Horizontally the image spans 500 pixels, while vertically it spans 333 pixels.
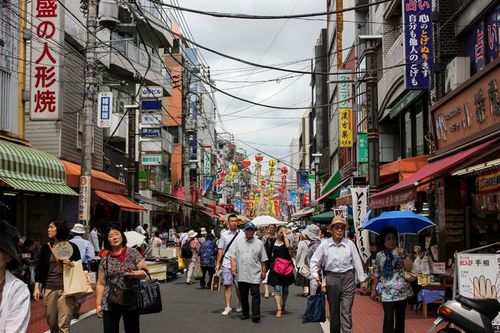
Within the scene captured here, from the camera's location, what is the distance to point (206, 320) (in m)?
11.4

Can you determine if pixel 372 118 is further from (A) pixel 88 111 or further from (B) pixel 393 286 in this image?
(B) pixel 393 286

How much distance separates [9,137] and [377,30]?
1466cm

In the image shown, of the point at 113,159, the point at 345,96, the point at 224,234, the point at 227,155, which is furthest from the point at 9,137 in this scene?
the point at 227,155

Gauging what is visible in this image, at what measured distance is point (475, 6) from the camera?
13.8 m

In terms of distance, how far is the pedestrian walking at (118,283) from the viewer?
22.2 feet

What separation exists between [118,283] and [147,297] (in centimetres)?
40

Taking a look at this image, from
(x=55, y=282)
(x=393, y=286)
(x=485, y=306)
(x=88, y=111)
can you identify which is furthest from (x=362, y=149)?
(x=485, y=306)

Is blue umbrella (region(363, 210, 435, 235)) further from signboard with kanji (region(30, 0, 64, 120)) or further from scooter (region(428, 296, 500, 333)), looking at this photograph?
signboard with kanji (region(30, 0, 64, 120))

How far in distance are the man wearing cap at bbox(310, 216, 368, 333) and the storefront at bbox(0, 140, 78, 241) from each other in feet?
28.4

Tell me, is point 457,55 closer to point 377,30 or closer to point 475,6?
point 475,6

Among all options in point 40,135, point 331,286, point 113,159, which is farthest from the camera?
point 113,159

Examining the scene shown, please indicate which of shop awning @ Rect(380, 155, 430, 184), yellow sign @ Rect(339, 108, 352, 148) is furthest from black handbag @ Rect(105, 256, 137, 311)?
yellow sign @ Rect(339, 108, 352, 148)

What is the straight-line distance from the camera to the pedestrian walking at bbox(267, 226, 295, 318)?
12.2 metres

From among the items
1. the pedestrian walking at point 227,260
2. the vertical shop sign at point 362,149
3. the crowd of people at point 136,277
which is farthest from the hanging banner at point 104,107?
the crowd of people at point 136,277
